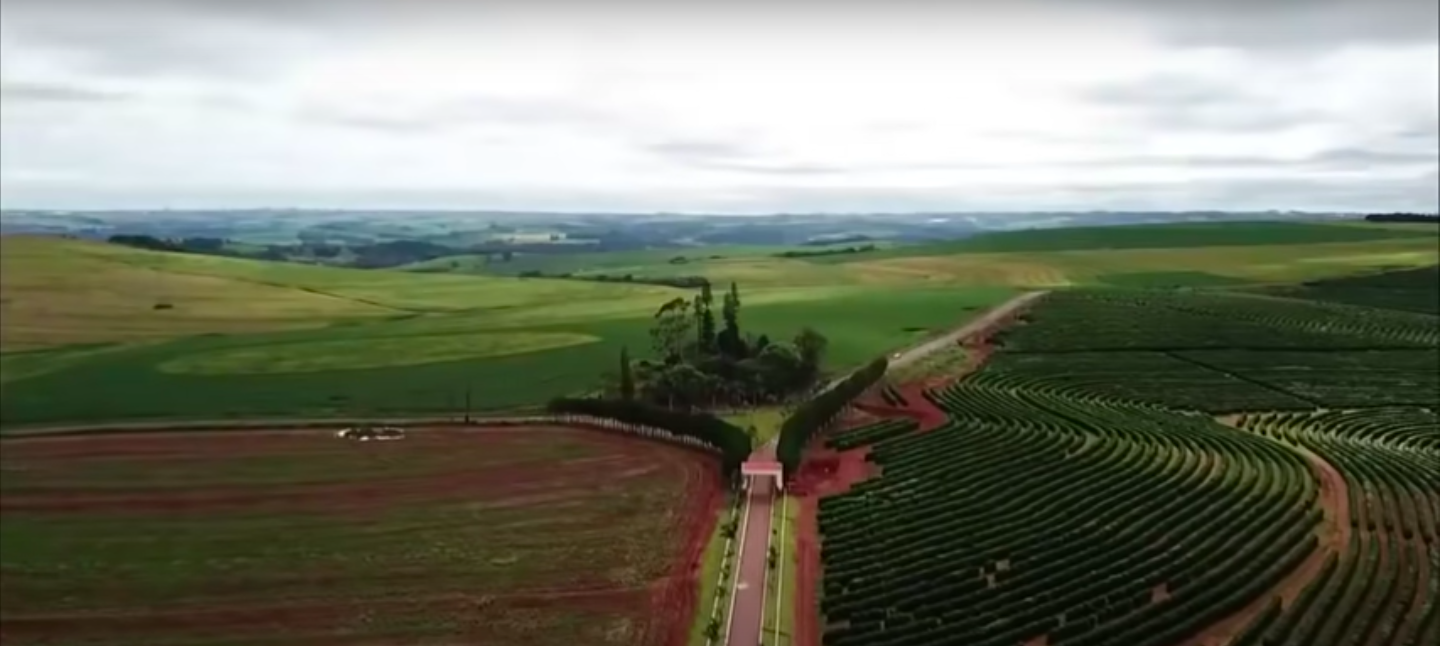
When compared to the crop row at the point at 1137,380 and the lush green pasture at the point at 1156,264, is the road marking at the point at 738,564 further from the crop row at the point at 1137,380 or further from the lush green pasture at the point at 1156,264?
the lush green pasture at the point at 1156,264

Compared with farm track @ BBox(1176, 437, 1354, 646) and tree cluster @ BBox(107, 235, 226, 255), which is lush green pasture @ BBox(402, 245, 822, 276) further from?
farm track @ BBox(1176, 437, 1354, 646)

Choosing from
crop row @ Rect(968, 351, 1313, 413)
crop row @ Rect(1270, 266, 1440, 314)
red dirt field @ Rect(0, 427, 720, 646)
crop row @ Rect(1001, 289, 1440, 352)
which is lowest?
red dirt field @ Rect(0, 427, 720, 646)

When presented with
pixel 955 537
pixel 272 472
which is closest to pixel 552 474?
pixel 272 472

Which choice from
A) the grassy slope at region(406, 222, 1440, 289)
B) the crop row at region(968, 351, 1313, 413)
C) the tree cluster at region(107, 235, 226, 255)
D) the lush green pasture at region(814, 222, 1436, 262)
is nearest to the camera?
the crop row at region(968, 351, 1313, 413)

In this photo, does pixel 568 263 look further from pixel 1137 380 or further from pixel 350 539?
pixel 350 539

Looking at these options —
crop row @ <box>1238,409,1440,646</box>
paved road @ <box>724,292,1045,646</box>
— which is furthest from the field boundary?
crop row @ <box>1238,409,1440,646</box>
